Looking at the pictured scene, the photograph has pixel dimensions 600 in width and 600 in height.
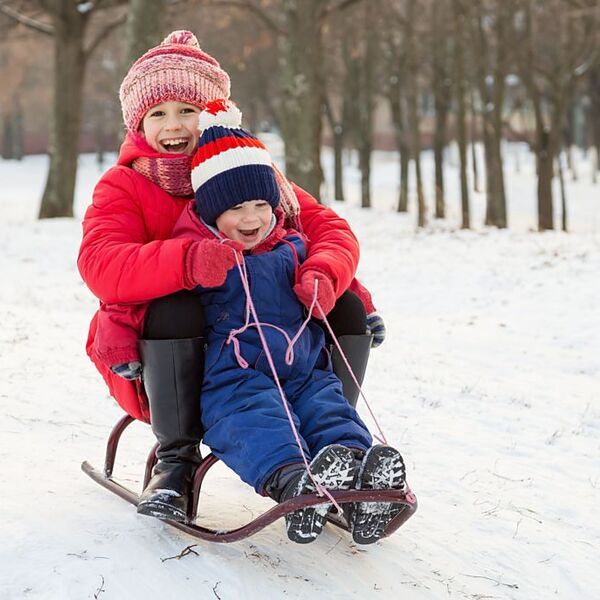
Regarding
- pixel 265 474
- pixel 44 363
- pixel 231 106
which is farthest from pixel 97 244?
pixel 44 363

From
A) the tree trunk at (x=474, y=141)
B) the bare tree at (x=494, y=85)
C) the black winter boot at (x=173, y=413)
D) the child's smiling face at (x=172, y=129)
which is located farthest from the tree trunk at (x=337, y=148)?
the black winter boot at (x=173, y=413)

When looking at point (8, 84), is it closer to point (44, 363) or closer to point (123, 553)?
point (44, 363)

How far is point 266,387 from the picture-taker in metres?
2.58

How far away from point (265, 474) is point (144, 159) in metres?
1.25

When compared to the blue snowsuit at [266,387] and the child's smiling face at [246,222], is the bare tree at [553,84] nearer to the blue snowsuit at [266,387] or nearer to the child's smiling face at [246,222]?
the child's smiling face at [246,222]

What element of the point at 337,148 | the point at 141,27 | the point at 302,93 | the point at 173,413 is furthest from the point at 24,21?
the point at 173,413

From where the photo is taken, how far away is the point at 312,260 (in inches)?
109

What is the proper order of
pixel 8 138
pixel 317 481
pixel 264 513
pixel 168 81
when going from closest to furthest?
pixel 317 481
pixel 264 513
pixel 168 81
pixel 8 138

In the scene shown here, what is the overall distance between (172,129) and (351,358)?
3.47 ft

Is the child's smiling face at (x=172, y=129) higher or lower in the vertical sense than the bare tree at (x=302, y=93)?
lower

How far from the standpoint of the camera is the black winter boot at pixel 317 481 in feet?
7.38

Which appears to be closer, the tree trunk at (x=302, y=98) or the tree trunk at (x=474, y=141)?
the tree trunk at (x=302, y=98)

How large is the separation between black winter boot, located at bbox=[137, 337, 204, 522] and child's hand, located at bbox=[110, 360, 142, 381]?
3 centimetres

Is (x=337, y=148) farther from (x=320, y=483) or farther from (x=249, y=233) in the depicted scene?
(x=320, y=483)
